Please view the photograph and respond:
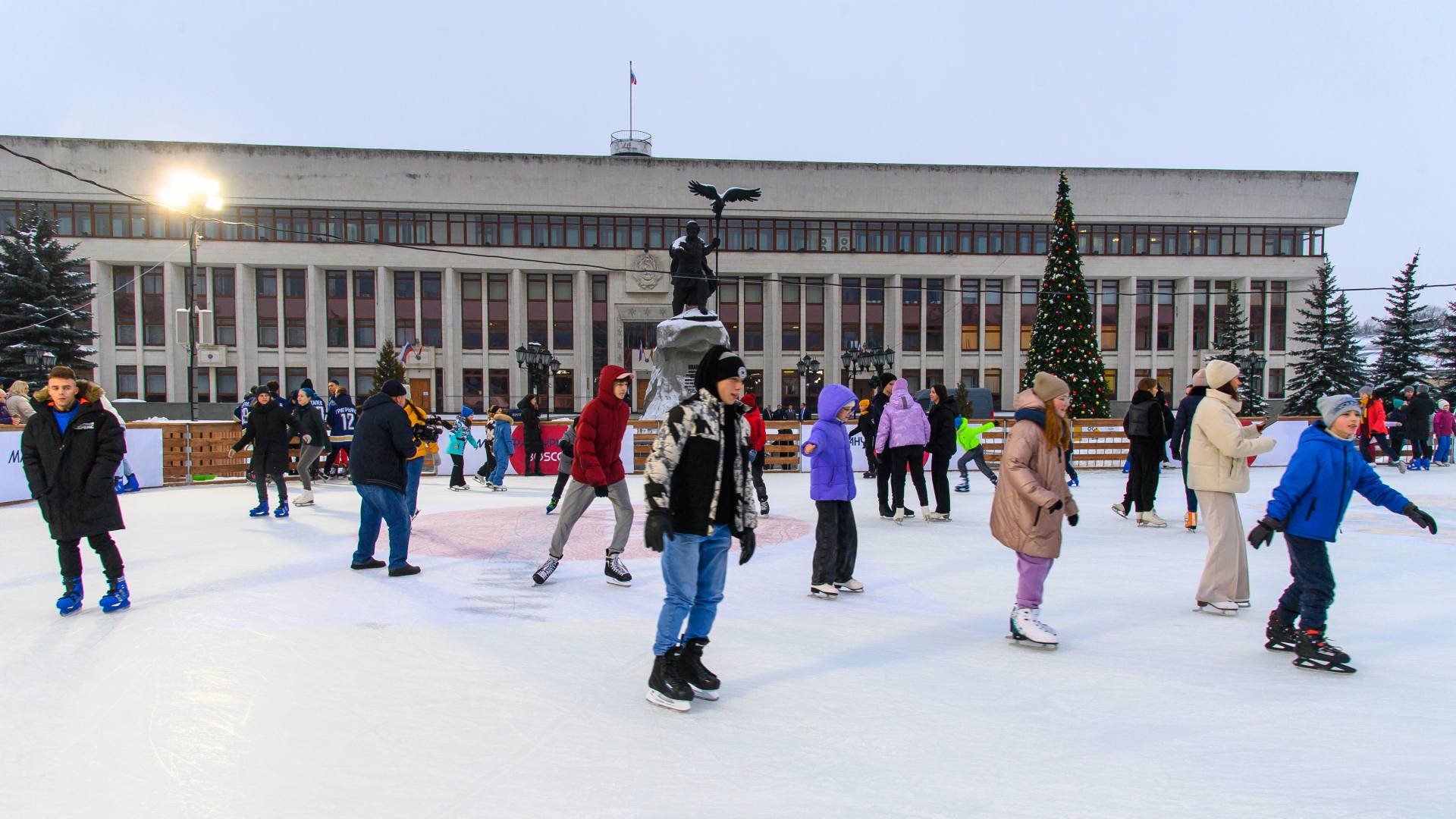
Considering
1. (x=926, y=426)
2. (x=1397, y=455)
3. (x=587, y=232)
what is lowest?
(x=1397, y=455)

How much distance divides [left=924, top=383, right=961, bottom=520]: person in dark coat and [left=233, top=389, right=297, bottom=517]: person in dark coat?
7867mm

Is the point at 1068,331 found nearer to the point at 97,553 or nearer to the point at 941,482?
the point at 941,482

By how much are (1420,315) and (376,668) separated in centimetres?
4946

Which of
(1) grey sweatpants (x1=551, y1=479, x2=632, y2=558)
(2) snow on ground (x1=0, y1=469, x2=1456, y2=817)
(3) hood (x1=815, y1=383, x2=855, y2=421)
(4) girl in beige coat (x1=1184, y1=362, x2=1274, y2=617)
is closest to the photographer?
(2) snow on ground (x1=0, y1=469, x2=1456, y2=817)

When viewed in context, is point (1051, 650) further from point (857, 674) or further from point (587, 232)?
point (587, 232)

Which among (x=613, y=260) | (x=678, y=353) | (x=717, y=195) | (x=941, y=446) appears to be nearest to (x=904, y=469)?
(x=941, y=446)

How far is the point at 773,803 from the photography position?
2.72 m

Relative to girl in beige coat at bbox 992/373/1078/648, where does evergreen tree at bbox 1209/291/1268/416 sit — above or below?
above

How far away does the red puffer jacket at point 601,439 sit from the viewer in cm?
608

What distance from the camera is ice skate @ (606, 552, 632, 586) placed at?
240 inches

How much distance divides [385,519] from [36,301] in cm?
3117

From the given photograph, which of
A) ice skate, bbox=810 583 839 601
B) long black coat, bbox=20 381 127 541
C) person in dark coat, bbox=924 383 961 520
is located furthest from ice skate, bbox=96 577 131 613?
person in dark coat, bbox=924 383 961 520

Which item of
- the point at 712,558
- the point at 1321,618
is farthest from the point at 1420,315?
the point at 712,558

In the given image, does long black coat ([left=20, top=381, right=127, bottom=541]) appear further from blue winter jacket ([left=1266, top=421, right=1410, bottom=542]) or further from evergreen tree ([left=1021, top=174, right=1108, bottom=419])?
evergreen tree ([left=1021, top=174, right=1108, bottom=419])
